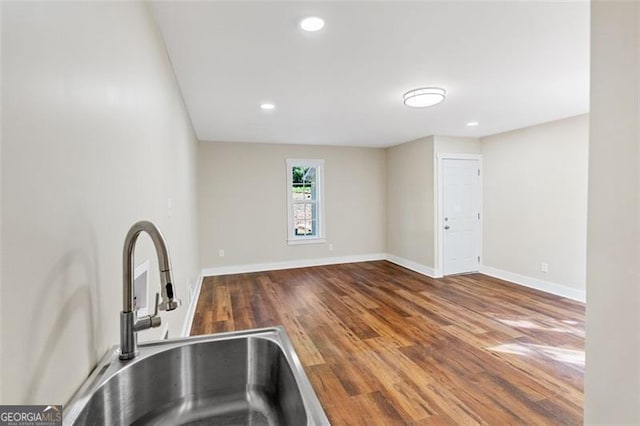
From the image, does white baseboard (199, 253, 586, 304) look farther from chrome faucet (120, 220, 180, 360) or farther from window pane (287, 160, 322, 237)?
chrome faucet (120, 220, 180, 360)

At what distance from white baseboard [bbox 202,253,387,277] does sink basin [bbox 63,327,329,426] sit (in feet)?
15.4

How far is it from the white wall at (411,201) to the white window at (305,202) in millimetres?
1518

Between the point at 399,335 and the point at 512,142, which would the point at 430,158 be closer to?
the point at 512,142

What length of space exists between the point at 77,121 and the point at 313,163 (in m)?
5.35

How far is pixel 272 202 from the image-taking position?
19.1 feet

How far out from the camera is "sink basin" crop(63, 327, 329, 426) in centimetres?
81

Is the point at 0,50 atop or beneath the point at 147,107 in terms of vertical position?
beneath

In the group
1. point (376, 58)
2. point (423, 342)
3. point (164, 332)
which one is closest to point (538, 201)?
point (423, 342)

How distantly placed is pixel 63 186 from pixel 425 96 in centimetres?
300

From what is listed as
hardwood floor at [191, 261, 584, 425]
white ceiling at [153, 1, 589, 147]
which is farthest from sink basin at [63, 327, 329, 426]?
white ceiling at [153, 1, 589, 147]

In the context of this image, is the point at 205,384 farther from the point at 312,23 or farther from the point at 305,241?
the point at 305,241

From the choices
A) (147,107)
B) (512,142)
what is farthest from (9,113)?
(512,142)

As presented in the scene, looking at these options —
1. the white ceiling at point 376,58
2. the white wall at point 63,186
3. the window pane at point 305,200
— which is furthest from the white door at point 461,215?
the white wall at point 63,186

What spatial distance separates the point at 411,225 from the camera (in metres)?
5.74
